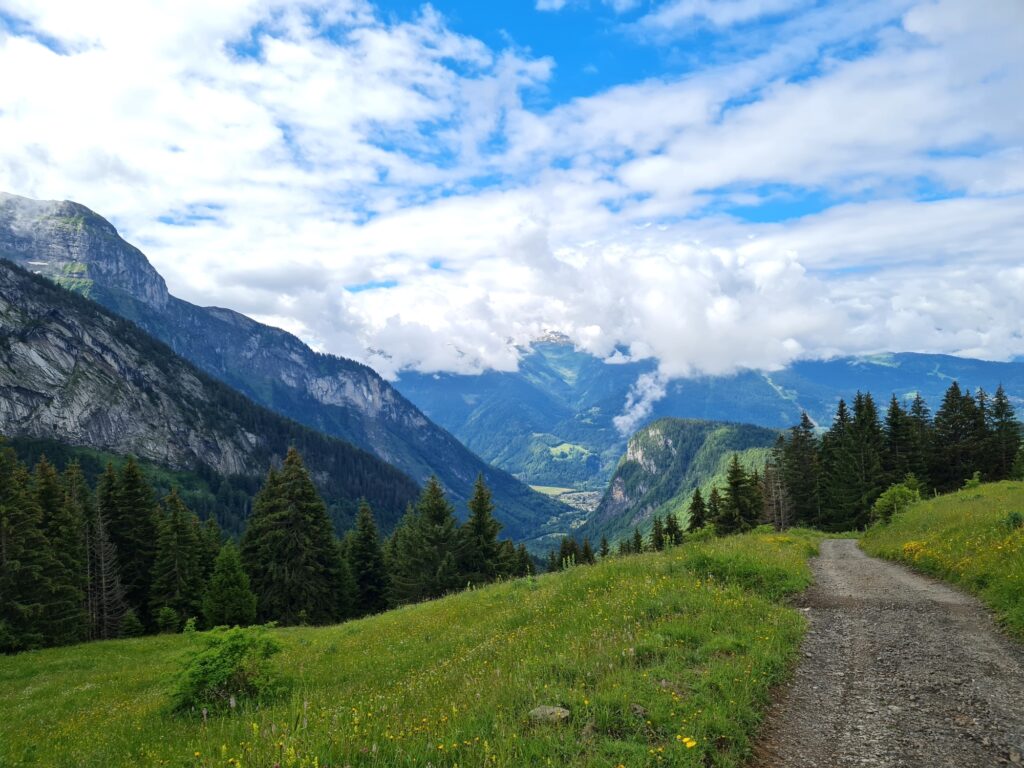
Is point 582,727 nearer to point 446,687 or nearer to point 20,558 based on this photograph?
point 446,687

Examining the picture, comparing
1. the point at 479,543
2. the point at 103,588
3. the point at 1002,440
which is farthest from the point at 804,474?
the point at 103,588

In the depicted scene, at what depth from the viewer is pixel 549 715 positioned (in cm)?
679

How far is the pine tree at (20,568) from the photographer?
3072 centimetres

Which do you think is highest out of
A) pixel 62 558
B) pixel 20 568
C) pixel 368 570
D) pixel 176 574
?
pixel 20 568

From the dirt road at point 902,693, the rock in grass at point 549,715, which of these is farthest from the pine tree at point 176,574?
the dirt road at point 902,693

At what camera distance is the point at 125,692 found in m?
16.7

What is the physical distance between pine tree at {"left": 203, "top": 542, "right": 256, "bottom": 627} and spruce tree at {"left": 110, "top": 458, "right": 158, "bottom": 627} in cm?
840

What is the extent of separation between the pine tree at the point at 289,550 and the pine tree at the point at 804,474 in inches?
2130

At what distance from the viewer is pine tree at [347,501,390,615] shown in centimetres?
5950

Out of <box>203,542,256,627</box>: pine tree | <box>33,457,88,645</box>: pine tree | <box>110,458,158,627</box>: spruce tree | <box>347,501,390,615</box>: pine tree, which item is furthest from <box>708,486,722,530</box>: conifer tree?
<box>33,457,88,645</box>: pine tree

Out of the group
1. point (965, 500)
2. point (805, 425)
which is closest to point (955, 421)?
point (805, 425)

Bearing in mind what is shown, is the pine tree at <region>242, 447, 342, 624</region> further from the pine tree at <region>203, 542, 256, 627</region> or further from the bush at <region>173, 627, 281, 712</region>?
the bush at <region>173, 627, 281, 712</region>

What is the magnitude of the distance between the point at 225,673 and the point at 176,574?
43891 millimetres

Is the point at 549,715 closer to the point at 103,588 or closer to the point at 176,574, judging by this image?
the point at 103,588
